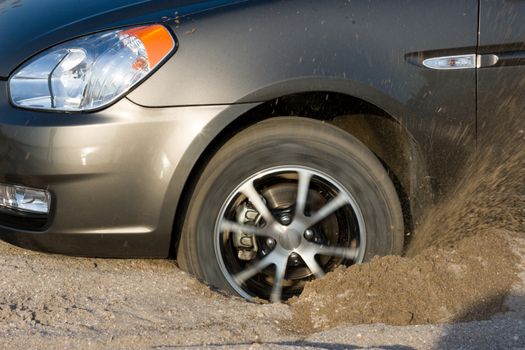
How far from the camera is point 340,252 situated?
413 centimetres

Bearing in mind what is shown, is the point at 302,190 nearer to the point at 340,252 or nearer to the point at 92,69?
the point at 340,252

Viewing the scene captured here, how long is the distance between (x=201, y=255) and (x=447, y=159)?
116 cm

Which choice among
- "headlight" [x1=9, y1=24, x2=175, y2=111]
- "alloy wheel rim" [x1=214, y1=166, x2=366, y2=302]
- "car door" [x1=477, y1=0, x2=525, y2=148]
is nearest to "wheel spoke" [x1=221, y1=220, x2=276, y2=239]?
"alloy wheel rim" [x1=214, y1=166, x2=366, y2=302]

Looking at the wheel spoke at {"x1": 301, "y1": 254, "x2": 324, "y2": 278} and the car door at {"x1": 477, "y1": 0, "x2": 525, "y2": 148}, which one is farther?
the wheel spoke at {"x1": 301, "y1": 254, "x2": 324, "y2": 278}

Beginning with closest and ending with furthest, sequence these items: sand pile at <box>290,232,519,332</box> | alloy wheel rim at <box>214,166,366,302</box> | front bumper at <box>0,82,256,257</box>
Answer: front bumper at <box>0,82,256,257</box> < sand pile at <box>290,232,519,332</box> < alloy wheel rim at <box>214,166,366,302</box>

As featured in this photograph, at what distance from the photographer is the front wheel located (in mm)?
3984

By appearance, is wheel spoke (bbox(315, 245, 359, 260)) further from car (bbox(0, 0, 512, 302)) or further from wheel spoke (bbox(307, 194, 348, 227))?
wheel spoke (bbox(307, 194, 348, 227))

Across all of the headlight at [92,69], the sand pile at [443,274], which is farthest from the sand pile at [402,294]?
the headlight at [92,69]

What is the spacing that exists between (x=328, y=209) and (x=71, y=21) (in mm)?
1395

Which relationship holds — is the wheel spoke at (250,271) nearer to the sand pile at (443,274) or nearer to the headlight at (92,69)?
the sand pile at (443,274)

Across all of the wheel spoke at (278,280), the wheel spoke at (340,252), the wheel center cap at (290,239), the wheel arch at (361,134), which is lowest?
the wheel spoke at (278,280)

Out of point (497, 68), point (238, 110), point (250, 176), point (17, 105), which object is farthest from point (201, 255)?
point (497, 68)

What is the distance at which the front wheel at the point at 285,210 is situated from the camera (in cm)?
398

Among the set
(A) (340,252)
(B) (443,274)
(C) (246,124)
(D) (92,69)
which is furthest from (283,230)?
(D) (92,69)
